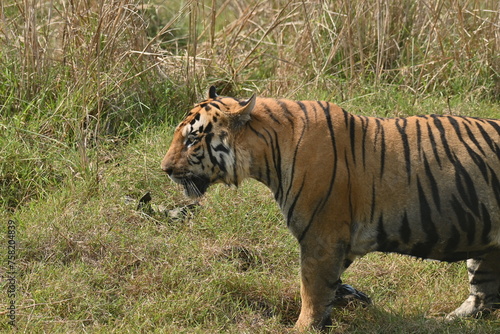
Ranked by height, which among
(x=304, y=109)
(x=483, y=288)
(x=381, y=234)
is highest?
(x=304, y=109)

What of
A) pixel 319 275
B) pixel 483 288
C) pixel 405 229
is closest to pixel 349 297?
pixel 319 275

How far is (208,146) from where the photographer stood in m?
4.10

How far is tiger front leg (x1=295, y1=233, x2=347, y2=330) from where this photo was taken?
157 inches

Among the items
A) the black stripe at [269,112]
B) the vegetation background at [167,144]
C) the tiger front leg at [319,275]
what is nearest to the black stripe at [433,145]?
the tiger front leg at [319,275]

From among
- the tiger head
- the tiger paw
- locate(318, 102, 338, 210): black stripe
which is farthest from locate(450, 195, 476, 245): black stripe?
the tiger head

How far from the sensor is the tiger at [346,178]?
13.1 ft

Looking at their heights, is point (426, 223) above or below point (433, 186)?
below

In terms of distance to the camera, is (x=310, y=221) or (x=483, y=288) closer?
(x=310, y=221)

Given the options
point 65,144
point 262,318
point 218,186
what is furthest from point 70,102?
point 262,318

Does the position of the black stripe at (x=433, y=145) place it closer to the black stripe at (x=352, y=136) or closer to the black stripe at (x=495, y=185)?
the black stripe at (x=495, y=185)

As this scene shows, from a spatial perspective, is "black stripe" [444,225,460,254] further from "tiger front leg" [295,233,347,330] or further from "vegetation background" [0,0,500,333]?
"tiger front leg" [295,233,347,330]

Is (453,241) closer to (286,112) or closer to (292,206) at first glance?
(292,206)

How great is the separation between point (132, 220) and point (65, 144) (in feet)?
2.74

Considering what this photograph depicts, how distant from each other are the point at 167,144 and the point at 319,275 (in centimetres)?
219
